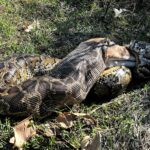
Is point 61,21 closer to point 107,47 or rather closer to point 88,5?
point 88,5

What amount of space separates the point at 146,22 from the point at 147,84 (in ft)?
5.94

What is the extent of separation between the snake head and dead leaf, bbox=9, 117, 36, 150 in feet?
5.54

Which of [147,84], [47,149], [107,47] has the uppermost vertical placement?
[107,47]

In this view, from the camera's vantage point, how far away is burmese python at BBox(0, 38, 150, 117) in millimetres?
5500

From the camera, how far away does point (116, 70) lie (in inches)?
236

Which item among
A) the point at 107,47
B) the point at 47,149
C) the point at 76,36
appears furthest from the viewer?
the point at 76,36

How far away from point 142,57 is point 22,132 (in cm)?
199

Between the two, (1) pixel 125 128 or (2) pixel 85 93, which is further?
(2) pixel 85 93

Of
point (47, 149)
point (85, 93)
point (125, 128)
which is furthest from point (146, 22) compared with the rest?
point (47, 149)

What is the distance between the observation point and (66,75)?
5.69m

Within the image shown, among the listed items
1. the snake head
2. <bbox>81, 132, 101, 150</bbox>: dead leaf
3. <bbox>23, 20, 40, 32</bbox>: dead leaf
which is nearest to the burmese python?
the snake head

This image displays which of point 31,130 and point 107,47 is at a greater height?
point 107,47

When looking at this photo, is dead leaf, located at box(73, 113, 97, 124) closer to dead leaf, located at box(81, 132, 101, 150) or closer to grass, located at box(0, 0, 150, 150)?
grass, located at box(0, 0, 150, 150)

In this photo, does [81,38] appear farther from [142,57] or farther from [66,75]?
[66,75]
